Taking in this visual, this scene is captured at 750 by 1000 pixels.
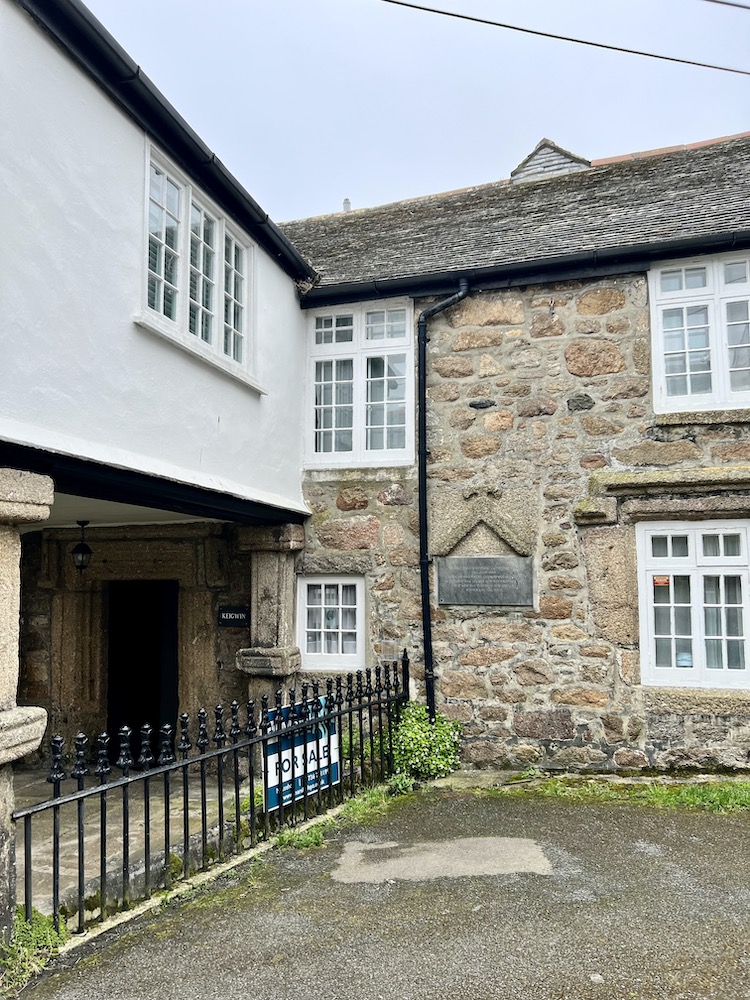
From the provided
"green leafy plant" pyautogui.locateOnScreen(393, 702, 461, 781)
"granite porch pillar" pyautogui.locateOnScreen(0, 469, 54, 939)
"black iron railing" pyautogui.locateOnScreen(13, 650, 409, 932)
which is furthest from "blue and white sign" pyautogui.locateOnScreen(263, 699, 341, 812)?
"granite porch pillar" pyautogui.locateOnScreen(0, 469, 54, 939)

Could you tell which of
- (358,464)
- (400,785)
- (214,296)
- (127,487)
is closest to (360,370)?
(358,464)

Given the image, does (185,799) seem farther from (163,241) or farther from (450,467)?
(450,467)

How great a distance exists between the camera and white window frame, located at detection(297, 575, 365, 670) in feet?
26.4

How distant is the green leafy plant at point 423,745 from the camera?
7.23 metres

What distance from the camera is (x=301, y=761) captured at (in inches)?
231

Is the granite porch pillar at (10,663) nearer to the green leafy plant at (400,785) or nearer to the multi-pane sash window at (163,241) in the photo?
the multi-pane sash window at (163,241)

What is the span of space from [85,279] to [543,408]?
437 centimetres

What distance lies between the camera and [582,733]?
7.25 metres

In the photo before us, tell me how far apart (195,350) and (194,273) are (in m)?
0.73

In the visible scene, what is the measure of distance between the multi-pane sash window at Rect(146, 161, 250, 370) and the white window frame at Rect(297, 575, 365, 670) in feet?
7.81

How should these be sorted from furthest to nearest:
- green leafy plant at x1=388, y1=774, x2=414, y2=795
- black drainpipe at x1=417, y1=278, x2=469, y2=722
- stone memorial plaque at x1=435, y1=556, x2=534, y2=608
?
black drainpipe at x1=417, y1=278, x2=469, y2=722 < stone memorial plaque at x1=435, y1=556, x2=534, y2=608 < green leafy plant at x1=388, y1=774, x2=414, y2=795

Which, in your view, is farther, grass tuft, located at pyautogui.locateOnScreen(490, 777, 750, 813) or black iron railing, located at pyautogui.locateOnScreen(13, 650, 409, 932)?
grass tuft, located at pyautogui.locateOnScreen(490, 777, 750, 813)

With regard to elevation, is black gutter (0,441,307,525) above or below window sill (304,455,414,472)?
below

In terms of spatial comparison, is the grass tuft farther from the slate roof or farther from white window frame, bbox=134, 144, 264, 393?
the slate roof
